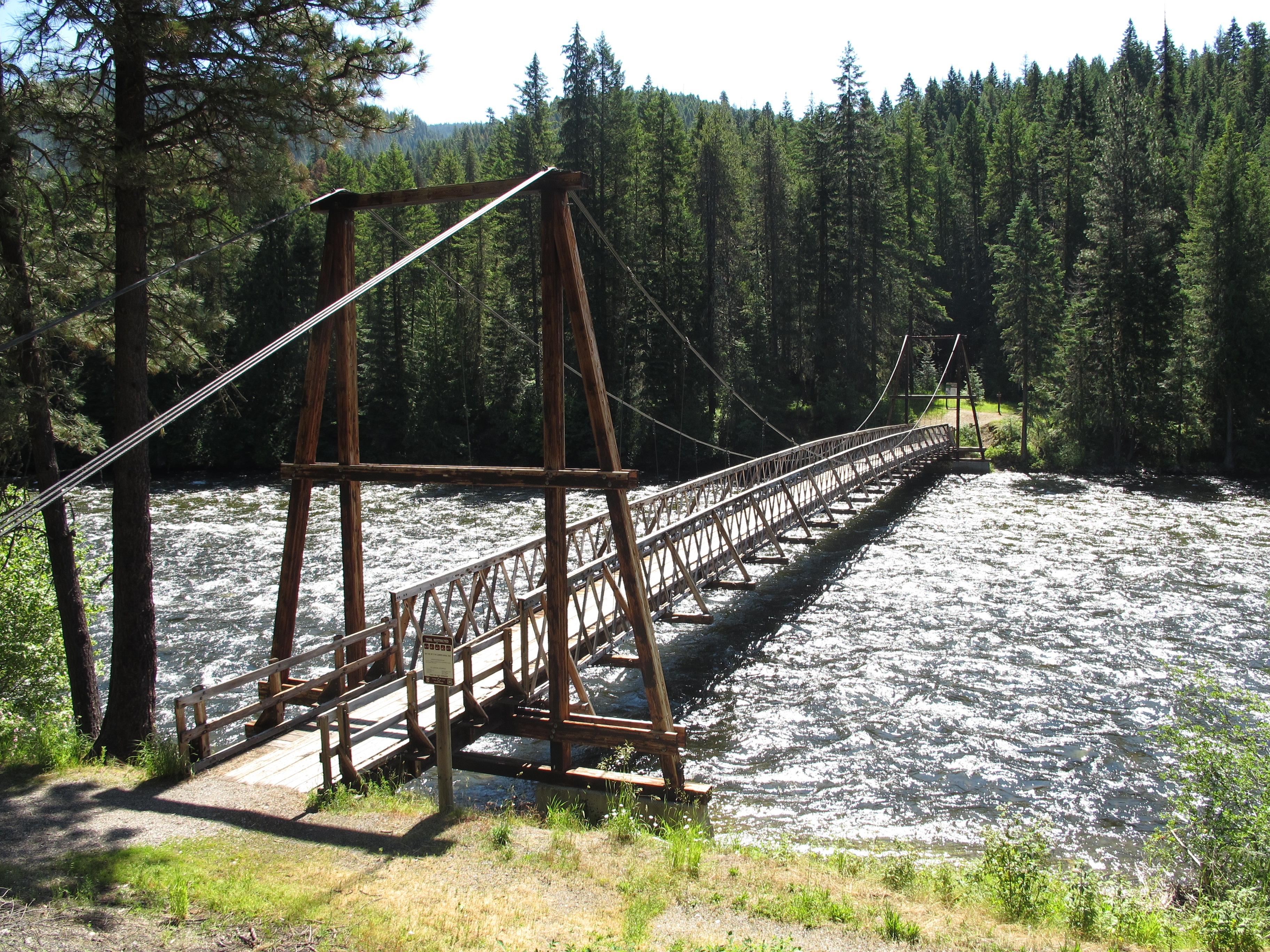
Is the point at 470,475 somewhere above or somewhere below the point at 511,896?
above

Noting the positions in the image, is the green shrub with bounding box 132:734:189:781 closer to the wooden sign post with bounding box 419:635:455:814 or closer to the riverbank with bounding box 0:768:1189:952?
the riverbank with bounding box 0:768:1189:952

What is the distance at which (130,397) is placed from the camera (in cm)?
764

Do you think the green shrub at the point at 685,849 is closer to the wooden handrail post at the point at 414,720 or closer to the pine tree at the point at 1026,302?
the wooden handrail post at the point at 414,720

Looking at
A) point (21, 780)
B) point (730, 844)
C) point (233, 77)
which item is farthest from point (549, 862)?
point (233, 77)

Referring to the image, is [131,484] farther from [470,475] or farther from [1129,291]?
[1129,291]

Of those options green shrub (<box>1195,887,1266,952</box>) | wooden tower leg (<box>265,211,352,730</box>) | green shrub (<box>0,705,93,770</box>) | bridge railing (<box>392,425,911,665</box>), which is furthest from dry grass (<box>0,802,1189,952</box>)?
wooden tower leg (<box>265,211,352,730</box>)

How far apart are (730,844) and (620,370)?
32711mm

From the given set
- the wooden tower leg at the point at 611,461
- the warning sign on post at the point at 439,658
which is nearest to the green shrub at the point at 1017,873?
the wooden tower leg at the point at 611,461

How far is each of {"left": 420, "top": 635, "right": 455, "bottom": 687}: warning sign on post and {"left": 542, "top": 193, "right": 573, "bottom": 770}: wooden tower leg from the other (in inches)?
61.8

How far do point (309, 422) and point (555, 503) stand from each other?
282 centimetres

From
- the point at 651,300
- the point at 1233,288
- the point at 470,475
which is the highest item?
the point at 1233,288

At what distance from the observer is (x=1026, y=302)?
1527 inches

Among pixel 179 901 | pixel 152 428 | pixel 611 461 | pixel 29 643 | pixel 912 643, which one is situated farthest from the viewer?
pixel 912 643

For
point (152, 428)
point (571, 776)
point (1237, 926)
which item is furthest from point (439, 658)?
point (1237, 926)
